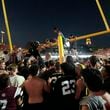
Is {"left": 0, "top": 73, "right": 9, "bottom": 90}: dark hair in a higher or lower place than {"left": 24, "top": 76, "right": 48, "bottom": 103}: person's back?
higher

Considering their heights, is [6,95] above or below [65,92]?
above

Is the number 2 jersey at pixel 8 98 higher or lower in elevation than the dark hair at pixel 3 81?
lower

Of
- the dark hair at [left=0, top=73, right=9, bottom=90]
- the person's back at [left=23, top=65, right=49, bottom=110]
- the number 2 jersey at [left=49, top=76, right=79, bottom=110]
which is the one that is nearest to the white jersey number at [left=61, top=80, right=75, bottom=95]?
the number 2 jersey at [left=49, top=76, right=79, bottom=110]

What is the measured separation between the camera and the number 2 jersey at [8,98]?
21.3ft

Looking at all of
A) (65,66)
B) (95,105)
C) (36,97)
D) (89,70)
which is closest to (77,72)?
(65,66)

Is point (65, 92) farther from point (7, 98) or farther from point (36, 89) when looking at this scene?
point (7, 98)

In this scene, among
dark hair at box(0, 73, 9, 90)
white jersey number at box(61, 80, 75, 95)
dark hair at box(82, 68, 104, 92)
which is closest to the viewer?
dark hair at box(82, 68, 104, 92)

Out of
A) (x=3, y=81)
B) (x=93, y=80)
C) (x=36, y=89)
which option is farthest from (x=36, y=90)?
(x=93, y=80)

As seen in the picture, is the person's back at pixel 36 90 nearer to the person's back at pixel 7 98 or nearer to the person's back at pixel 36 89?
the person's back at pixel 36 89

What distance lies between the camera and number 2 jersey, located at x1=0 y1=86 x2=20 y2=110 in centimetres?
649

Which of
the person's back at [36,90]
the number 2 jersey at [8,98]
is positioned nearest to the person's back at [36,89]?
the person's back at [36,90]

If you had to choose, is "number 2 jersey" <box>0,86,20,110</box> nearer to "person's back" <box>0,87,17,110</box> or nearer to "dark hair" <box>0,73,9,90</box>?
"person's back" <box>0,87,17,110</box>

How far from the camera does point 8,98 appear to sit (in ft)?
21.4

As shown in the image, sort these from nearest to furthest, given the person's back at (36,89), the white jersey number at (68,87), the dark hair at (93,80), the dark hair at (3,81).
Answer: the dark hair at (93,80)
the dark hair at (3,81)
the white jersey number at (68,87)
the person's back at (36,89)
